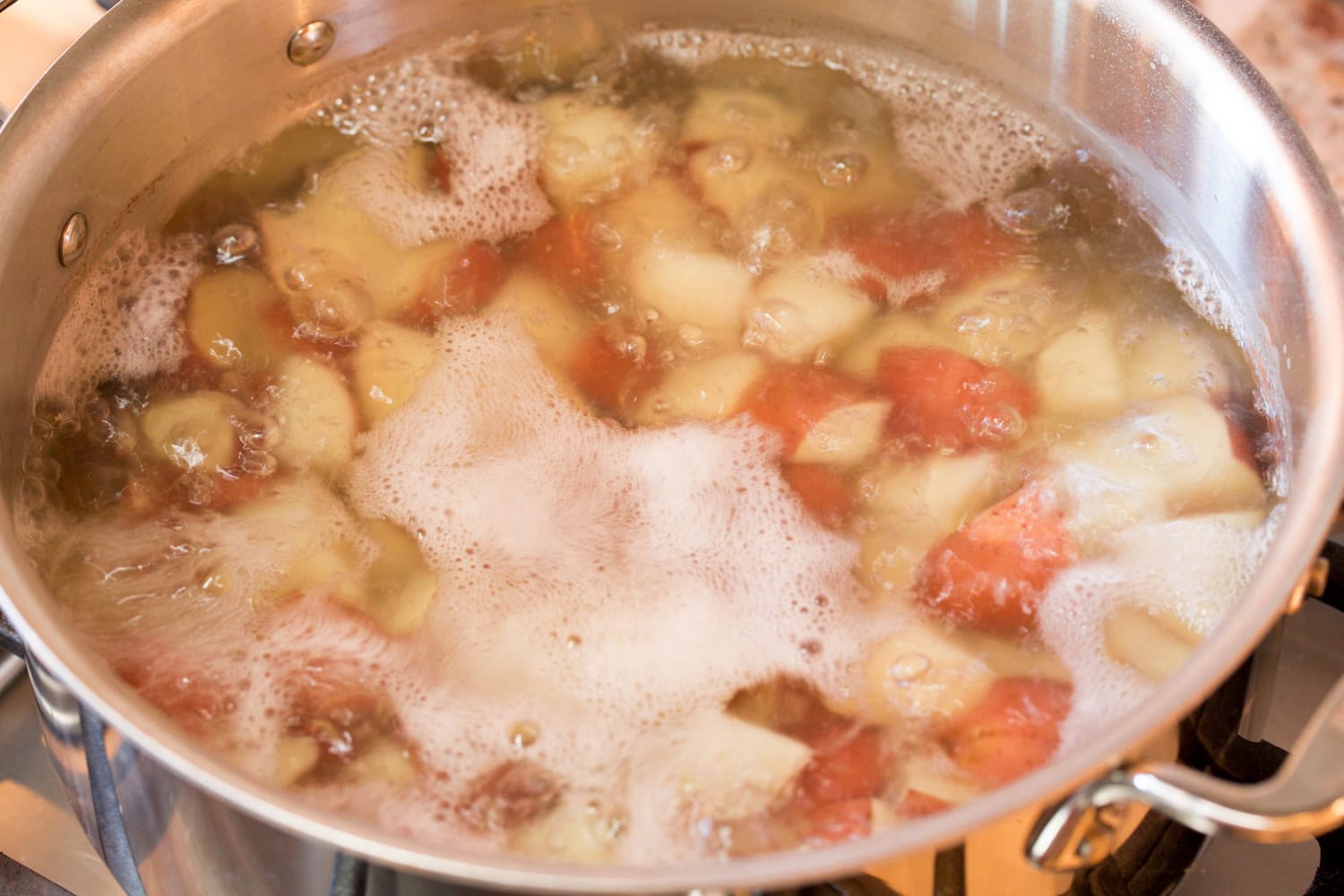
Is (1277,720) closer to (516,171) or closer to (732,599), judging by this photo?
(732,599)

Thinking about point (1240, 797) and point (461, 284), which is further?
point (461, 284)

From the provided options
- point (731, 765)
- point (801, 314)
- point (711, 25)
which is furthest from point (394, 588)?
point (711, 25)

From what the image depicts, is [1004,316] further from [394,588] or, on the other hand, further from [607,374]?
[394,588]

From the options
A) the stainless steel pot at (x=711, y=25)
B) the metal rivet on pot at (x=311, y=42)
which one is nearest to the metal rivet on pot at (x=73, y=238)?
the stainless steel pot at (x=711, y=25)

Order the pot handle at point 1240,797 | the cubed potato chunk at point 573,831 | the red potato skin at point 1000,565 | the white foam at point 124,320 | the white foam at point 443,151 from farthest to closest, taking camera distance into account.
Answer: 1. the white foam at point 443,151
2. the white foam at point 124,320
3. the red potato skin at point 1000,565
4. the cubed potato chunk at point 573,831
5. the pot handle at point 1240,797

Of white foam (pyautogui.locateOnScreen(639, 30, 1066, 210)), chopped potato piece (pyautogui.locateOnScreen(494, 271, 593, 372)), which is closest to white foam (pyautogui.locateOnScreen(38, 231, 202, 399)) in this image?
chopped potato piece (pyautogui.locateOnScreen(494, 271, 593, 372))

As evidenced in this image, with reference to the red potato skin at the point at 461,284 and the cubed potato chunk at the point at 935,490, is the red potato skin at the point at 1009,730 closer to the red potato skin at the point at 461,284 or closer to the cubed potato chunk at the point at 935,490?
the cubed potato chunk at the point at 935,490
